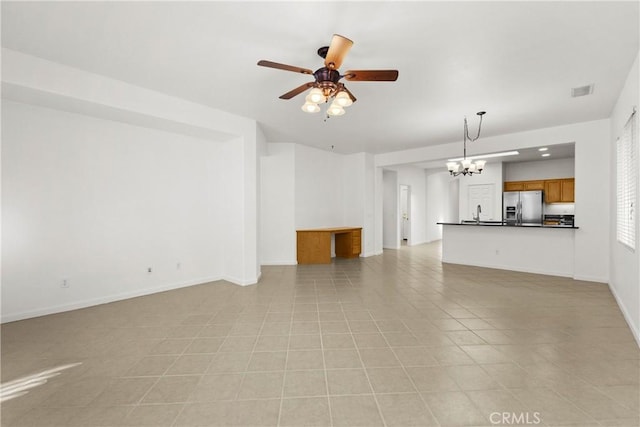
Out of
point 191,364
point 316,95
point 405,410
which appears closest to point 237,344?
point 191,364

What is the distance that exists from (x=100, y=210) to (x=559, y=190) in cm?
1072

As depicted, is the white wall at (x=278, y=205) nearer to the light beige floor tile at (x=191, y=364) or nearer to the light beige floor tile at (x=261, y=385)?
the light beige floor tile at (x=191, y=364)

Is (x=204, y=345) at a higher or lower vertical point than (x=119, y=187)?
lower

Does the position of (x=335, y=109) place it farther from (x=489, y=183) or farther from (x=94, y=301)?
(x=489, y=183)

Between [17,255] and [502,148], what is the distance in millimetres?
8275

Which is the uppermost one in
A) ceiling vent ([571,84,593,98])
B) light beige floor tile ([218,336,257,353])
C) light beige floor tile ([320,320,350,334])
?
ceiling vent ([571,84,593,98])

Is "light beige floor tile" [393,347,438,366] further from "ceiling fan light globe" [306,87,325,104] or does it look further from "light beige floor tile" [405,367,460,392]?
"ceiling fan light globe" [306,87,325,104]

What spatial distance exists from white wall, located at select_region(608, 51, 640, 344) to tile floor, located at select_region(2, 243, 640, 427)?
0.63 feet

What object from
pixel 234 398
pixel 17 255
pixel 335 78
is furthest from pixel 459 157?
pixel 17 255

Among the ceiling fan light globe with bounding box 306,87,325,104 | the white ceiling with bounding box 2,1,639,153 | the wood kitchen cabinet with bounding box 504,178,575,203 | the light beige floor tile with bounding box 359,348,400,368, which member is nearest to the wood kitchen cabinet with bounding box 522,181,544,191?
the wood kitchen cabinet with bounding box 504,178,575,203

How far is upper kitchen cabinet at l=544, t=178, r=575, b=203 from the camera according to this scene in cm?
768

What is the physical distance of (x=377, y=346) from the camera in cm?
268

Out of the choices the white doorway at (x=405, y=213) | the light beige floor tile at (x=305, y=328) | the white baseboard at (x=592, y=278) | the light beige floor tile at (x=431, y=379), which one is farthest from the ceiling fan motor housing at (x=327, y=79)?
the white doorway at (x=405, y=213)

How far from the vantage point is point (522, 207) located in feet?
27.2
